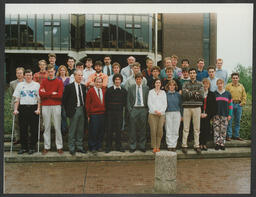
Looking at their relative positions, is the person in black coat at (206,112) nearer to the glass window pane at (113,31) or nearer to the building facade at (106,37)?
the building facade at (106,37)

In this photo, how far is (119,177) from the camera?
6.88 meters

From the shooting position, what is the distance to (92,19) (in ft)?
26.9

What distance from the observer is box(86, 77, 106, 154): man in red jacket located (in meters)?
8.09

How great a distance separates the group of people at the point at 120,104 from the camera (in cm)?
805

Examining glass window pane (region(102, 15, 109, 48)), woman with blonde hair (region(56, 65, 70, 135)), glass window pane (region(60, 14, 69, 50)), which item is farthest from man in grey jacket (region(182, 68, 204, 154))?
glass window pane (region(60, 14, 69, 50))

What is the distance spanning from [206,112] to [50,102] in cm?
397

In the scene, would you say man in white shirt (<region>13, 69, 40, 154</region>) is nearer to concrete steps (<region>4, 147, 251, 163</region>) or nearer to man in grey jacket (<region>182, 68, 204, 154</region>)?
concrete steps (<region>4, 147, 251, 163</region>)

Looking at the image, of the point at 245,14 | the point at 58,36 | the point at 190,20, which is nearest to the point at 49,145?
the point at 58,36

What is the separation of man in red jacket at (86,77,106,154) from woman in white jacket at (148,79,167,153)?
1208 millimetres

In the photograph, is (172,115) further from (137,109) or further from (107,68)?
(107,68)

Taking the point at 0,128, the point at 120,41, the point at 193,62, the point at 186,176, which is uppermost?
the point at 120,41

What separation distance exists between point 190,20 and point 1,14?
415cm

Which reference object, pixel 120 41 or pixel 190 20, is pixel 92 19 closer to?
pixel 120 41

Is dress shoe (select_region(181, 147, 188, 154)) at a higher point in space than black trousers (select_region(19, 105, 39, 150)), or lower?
lower
